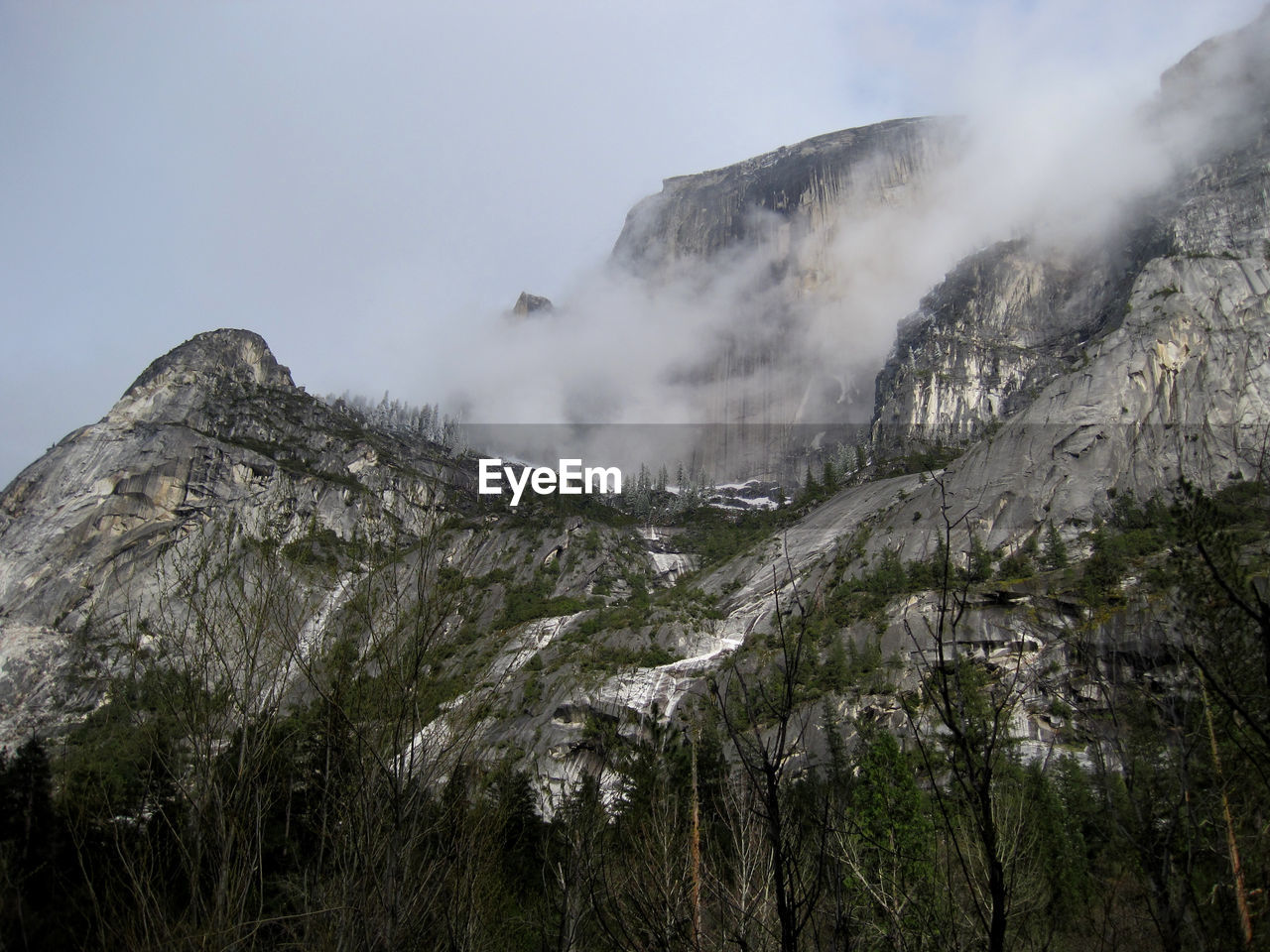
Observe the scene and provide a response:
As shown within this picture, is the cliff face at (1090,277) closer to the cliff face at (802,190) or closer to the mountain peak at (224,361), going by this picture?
the cliff face at (802,190)

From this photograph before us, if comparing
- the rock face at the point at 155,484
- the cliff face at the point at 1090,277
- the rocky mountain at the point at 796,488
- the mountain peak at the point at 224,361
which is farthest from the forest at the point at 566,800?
the mountain peak at the point at 224,361

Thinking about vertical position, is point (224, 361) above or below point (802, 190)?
below

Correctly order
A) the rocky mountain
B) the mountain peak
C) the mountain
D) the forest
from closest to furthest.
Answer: the forest
the mountain
the rocky mountain
the mountain peak

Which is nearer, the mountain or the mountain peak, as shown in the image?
the mountain

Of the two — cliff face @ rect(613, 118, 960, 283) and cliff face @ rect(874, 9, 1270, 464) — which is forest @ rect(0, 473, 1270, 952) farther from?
cliff face @ rect(613, 118, 960, 283)

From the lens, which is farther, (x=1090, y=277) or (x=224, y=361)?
(x=224, y=361)

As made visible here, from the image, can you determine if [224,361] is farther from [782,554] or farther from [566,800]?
[566,800]

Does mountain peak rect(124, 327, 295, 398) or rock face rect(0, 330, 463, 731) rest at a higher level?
mountain peak rect(124, 327, 295, 398)

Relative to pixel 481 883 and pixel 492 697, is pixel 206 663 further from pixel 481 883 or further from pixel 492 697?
pixel 481 883

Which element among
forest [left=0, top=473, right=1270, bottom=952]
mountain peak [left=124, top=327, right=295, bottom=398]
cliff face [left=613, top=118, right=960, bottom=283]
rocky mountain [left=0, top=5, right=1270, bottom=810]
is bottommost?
forest [left=0, top=473, right=1270, bottom=952]

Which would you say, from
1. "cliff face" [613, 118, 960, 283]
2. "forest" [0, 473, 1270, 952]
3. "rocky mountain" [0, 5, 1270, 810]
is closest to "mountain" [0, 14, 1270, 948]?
"forest" [0, 473, 1270, 952]

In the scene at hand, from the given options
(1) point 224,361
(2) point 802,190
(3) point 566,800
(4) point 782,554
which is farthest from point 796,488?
(3) point 566,800
